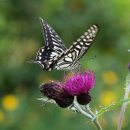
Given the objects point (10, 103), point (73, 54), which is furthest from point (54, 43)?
point (10, 103)

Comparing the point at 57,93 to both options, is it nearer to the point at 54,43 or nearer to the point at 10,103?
the point at 54,43

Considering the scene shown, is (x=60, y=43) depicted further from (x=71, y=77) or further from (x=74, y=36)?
(x=74, y=36)

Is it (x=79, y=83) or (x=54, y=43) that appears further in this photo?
(x=54, y=43)

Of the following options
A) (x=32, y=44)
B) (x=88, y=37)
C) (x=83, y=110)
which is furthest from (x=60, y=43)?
(x=32, y=44)

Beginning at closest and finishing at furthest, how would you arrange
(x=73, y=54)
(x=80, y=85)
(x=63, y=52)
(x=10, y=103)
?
(x=80, y=85) < (x=73, y=54) < (x=63, y=52) < (x=10, y=103)

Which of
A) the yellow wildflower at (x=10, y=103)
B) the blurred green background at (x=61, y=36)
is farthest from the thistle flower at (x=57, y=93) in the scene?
the blurred green background at (x=61, y=36)

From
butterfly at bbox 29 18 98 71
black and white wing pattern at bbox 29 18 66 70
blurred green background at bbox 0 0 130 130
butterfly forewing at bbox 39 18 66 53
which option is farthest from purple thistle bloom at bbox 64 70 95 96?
blurred green background at bbox 0 0 130 130

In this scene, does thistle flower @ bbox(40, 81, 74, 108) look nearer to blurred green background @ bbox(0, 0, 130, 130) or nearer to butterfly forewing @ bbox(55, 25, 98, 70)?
butterfly forewing @ bbox(55, 25, 98, 70)
